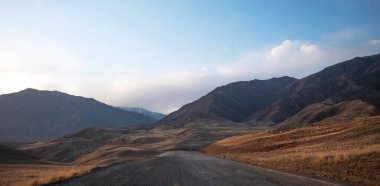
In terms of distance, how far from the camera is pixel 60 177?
21859mm

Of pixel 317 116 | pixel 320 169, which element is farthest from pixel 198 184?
pixel 317 116

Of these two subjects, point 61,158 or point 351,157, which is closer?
point 351,157

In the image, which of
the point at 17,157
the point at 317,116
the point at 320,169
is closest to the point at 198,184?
the point at 320,169

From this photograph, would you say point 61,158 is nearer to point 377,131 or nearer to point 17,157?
point 17,157

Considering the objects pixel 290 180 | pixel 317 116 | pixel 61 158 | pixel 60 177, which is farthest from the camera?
pixel 317 116

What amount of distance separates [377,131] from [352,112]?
125 metres

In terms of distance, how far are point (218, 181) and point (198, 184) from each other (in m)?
1.38

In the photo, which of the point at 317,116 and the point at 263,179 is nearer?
the point at 263,179

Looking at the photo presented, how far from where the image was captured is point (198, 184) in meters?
16.6

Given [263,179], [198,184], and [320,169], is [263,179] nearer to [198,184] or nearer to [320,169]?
[198,184]

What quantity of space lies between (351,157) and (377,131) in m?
17.6

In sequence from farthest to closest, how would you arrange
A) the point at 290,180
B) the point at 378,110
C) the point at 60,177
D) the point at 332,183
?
the point at 378,110, the point at 60,177, the point at 290,180, the point at 332,183

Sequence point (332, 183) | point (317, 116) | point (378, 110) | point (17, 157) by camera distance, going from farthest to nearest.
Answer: point (317, 116)
point (378, 110)
point (17, 157)
point (332, 183)

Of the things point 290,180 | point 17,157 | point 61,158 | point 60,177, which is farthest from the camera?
point 61,158
